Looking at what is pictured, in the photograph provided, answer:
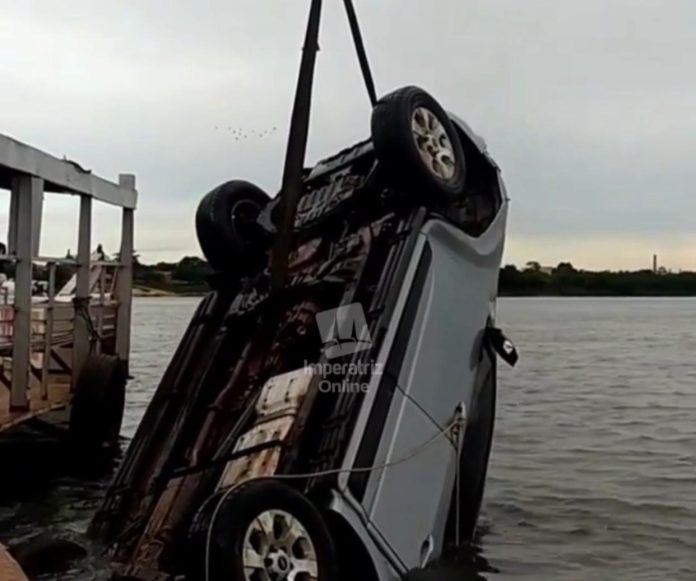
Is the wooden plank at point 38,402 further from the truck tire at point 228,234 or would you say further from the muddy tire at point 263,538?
the muddy tire at point 263,538

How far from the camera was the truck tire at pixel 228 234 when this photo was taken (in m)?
7.50

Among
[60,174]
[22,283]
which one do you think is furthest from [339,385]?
[60,174]

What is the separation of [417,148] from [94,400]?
→ 17.9 feet

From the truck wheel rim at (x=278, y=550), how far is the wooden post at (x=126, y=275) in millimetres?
8177

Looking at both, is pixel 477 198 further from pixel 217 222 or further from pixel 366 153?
pixel 217 222

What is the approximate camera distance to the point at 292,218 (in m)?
6.52

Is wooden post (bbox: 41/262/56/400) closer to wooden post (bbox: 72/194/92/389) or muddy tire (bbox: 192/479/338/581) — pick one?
wooden post (bbox: 72/194/92/389)

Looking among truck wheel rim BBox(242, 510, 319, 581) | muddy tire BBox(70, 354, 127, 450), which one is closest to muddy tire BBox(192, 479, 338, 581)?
truck wheel rim BBox(242, 510, 319, 581)

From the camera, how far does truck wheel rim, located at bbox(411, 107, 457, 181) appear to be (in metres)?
6.57

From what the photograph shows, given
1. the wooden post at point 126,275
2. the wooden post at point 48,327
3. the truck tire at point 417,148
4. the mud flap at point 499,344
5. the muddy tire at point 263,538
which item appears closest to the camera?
the muddy tire at point 263,538

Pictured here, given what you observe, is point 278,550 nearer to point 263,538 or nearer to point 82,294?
point 263,538

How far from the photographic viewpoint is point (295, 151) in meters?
6.57

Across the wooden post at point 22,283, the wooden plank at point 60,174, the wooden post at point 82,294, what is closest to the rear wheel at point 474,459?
the wooden post at point 22,283

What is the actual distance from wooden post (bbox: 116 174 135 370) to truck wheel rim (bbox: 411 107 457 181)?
22.3 ft
